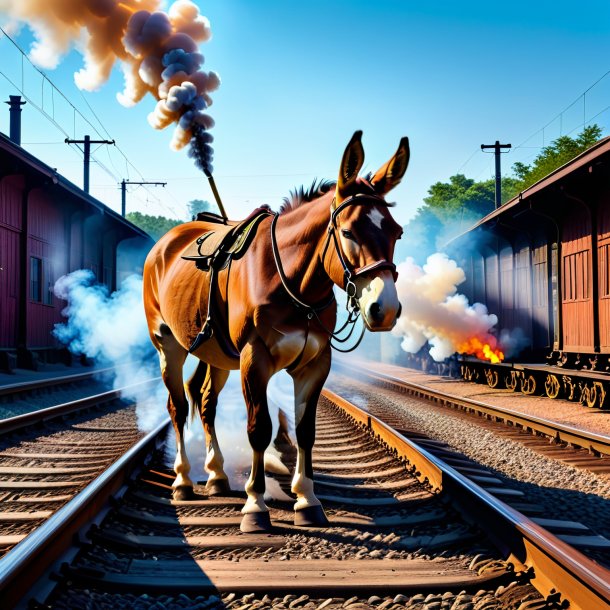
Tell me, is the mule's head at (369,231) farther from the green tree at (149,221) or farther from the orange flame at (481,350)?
the green tree at (149,221)

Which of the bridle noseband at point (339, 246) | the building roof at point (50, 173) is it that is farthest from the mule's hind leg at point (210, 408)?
the building roof at point (50, 173)

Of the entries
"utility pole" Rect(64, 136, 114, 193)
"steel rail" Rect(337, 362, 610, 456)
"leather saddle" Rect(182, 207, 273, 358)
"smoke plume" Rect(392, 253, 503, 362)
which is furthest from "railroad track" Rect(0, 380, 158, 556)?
"utility pole" Rect(64, 136, 114, 193)

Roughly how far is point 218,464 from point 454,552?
2288 mm

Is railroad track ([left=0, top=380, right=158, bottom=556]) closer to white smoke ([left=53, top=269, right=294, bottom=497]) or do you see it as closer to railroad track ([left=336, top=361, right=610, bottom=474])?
railroad track ([left=336, top=361, right=610, bottom=474])

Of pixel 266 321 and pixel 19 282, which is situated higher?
pixel 19 282

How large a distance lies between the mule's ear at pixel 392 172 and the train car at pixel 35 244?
59.9ft

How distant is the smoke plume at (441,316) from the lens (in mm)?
23938

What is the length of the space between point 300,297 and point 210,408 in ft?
6.67

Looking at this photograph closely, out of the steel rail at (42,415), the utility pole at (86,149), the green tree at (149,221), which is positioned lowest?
the steel rail at (42,415)

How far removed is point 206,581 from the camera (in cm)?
352

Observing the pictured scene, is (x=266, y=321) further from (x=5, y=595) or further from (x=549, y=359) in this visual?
(x=549, y=359)

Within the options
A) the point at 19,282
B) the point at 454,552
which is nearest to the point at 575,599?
the point at 454,552

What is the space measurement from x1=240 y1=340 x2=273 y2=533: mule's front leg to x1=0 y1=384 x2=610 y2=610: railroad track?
0.42ft

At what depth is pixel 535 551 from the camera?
3412 mm
